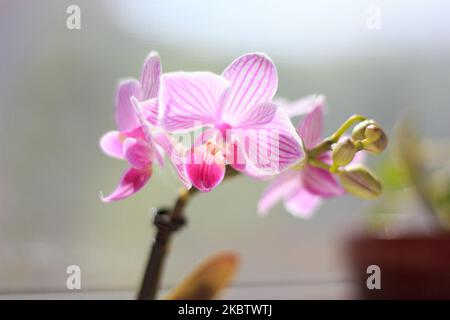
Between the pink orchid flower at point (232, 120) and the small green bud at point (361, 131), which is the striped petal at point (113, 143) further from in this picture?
the small green bud at point (361, 131)

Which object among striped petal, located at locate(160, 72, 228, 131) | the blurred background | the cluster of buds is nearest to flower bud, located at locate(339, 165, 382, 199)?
the cluster of buds

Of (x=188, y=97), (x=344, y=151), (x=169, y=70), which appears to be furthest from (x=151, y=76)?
(x=169, y=70)

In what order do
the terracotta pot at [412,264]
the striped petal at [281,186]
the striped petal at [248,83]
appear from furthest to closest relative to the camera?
the terracotta pot at [412,264], the striped petal at [281,186], the striped petal at [248,83]

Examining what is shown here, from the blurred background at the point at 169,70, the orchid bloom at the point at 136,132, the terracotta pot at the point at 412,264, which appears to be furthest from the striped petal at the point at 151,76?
the terracotta pot at the point at 412,264

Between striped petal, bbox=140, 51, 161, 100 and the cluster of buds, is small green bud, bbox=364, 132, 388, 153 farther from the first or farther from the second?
striped petal, bbox=140, 51, 161, 100

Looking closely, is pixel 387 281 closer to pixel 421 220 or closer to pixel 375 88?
pixel 421 220

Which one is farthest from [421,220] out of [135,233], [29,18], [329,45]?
[29,18]

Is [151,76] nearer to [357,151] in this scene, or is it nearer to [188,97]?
[188,97]
